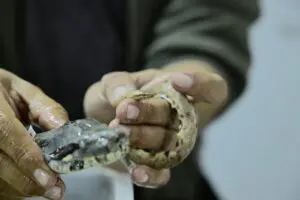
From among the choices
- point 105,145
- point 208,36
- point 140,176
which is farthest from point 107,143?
point 208,36

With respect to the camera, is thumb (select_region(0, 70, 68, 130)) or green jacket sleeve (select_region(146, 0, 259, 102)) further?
green jacket sleeve (select_region(146, 0, 259, 102))

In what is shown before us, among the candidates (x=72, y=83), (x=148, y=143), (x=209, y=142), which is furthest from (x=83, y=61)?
(x=209, y=142)

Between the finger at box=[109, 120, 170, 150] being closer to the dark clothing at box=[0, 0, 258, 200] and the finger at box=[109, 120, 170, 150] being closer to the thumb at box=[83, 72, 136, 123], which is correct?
the thumb at box=[83, 72, 136, 123]

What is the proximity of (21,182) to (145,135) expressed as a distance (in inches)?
5.3

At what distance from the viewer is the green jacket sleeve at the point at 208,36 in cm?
98

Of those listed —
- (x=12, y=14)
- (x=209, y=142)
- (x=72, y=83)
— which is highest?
(x=12, y=14)

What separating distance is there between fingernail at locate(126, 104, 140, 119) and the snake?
0.05 ft

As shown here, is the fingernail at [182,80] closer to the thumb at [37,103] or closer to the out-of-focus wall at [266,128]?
the thumb at [37,103]

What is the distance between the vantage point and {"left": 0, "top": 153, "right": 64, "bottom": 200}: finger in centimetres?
64

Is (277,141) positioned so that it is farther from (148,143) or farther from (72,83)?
(148,143)

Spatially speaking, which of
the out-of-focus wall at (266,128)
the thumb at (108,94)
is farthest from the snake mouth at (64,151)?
the out-of-focus wall at (266,128)

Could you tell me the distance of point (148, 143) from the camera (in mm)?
725

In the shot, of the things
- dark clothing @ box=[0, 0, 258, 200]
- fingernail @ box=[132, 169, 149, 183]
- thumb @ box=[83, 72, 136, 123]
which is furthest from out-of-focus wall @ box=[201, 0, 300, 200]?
fingernail @ box=[132, 169, 149, 183]

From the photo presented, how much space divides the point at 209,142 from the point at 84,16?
29.4 inches
